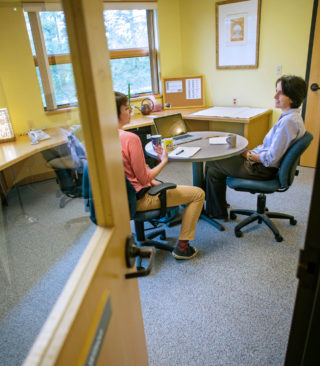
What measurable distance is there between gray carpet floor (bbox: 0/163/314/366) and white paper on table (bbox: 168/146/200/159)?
2.31 feet

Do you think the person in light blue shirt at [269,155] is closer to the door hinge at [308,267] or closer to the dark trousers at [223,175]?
the dark trousers at [223,175]

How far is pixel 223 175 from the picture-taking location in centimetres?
260

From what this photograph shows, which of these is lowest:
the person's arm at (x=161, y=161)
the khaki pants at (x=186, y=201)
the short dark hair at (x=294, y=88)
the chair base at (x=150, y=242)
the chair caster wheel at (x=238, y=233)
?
the chair caster wheel at (x=238, y=233)

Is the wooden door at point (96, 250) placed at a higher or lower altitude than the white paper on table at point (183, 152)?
higher

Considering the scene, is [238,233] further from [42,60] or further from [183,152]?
[42,60]

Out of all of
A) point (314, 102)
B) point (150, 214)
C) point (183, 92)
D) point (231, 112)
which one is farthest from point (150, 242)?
point (183, 92)

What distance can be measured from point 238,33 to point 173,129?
183 centimetres

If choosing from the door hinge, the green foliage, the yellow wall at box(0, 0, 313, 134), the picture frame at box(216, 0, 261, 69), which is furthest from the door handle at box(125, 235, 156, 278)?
the picture frame at box(216, 0, 261, 69)

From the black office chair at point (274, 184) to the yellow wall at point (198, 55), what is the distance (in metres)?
1.56

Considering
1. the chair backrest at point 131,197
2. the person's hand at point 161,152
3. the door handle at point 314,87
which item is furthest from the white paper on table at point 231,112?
the chair backrest at point 131,197

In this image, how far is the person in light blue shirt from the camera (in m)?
2.16

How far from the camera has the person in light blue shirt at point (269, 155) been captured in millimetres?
2164

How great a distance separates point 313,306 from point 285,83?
196 centimetres

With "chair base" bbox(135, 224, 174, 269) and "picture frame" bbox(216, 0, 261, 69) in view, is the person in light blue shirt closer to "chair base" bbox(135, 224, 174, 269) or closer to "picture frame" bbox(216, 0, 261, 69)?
"chair base" bbox(135, 224, 174, 269)
